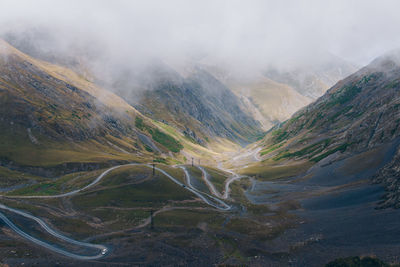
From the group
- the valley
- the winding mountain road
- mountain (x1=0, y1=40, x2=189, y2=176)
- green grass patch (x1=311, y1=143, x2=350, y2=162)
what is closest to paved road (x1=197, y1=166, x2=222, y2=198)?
the valley

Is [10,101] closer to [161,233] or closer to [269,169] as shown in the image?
[161,233]

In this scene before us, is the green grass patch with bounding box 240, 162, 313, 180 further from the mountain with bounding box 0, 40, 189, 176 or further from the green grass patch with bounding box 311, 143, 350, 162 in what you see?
the mountain with bounding box 0, 40, 189, 176

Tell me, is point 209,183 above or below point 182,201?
above

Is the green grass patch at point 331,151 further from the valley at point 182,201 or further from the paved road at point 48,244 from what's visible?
the paved road at point 48,244

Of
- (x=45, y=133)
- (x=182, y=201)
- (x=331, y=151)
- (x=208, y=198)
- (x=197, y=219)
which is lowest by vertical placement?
(x=197, y=219)

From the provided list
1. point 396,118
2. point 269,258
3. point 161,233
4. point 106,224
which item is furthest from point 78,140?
point 396,118

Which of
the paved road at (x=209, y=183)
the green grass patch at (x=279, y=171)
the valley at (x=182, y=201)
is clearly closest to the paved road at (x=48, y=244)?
the valley at (x=182, y=201)

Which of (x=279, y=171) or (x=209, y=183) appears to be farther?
(x=279, y=171)

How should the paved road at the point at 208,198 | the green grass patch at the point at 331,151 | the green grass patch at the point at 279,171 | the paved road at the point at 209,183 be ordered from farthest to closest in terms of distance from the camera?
the green grass patch at the point at 279,171, the green grass patch at the point at 331,151, the paved road at the point at 209,183, the paved road at the point at 208,198

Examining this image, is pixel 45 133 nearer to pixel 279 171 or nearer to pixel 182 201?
pixel 182 201

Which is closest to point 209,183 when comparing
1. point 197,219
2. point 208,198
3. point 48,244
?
point 208,198

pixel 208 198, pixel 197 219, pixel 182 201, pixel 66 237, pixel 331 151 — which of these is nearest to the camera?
pixel 66 237
